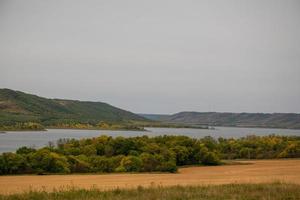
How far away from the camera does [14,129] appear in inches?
7224

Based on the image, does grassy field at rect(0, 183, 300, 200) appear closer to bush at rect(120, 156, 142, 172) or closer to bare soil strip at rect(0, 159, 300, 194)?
bare soil strip at rect(0, 159, 300, 194)

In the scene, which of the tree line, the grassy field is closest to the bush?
the tree line

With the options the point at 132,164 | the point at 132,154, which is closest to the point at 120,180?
the point at 132,164

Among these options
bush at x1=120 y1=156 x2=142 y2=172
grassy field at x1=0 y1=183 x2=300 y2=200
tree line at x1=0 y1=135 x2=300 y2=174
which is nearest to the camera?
grassy field at x1=0 y1=183 x2=300 y2=200

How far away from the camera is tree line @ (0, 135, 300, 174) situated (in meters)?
51.0

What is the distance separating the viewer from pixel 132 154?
5972 centimetres

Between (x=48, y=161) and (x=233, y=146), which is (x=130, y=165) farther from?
(x=233, y=146)

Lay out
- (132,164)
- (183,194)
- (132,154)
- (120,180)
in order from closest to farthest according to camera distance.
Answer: (183,194)
(120,180)
(132,164)
(132,154)

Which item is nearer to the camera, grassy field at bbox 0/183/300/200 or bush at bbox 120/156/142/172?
grassy field at bbox 0/183/300/200

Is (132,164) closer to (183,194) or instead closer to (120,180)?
(120,180)

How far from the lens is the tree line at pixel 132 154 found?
50969mm

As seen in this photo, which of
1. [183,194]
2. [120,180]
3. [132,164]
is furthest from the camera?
[132,164]

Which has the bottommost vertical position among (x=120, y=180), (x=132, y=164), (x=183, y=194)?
(x=120, y=180)

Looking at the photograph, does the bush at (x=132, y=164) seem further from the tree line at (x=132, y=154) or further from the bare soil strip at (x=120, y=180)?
the bare soil strip at (x=120, y=180)
